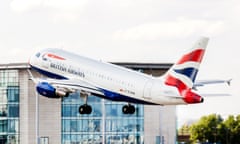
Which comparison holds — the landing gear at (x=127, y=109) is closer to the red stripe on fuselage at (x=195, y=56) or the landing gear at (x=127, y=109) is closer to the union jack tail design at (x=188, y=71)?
the union jack tail design at (x=188, y=71)

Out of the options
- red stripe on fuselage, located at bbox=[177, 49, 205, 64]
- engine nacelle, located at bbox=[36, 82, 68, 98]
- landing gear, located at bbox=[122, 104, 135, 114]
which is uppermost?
red stripe on fuselage, located at bbox=[177, 49, 205, 64]

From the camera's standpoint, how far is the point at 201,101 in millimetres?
176375

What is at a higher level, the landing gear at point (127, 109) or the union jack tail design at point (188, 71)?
the union jack tail design at point (188, 71)

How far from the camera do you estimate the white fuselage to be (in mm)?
182812

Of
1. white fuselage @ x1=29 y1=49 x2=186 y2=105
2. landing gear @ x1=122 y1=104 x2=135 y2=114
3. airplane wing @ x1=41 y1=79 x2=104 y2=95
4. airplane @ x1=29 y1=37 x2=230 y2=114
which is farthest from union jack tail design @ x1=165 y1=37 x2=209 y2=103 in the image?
airplane wing @ x1=41 y1=79 x2=104 y2=95

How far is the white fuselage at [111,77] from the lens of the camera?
183m

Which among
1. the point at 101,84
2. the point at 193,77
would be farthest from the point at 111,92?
the point at 193,77

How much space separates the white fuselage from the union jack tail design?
0.94 meters

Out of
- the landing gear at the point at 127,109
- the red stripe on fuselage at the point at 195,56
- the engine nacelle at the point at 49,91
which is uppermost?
the red stripe on fuselage at the point at 195,56

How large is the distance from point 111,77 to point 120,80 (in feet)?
6.82

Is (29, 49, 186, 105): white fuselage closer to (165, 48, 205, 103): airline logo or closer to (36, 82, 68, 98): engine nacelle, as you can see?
(165, 48, 205, 103): airline logo

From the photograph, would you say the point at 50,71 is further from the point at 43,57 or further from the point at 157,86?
the point at 157,86

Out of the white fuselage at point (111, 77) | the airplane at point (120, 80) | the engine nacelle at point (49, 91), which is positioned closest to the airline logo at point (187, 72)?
the airplane at point (120, 80)

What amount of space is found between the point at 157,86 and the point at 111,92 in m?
9.62
